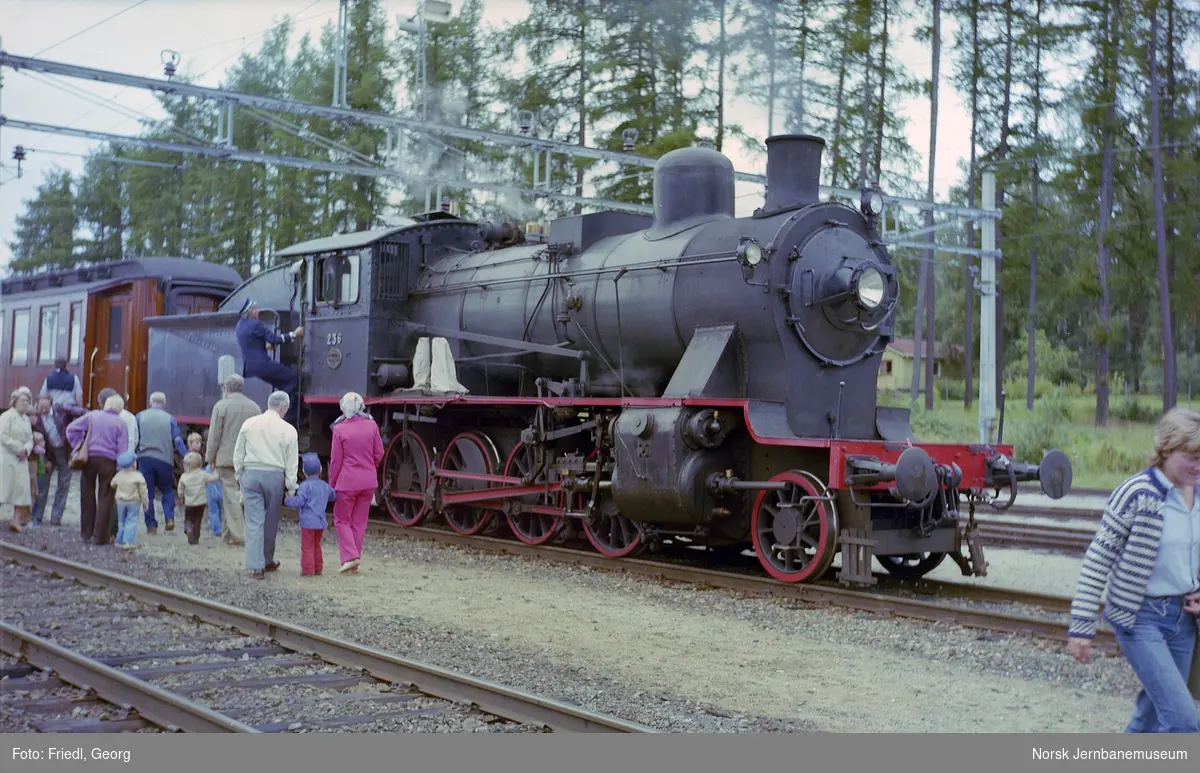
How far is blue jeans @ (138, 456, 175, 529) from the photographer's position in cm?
1184

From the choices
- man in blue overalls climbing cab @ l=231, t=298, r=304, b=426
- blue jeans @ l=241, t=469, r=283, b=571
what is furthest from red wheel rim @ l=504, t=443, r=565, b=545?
man in blue overalls climbing cab @ l=231, t=298, r=304, b=426

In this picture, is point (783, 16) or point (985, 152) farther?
point (985, 152)

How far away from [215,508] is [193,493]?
2.64 feet

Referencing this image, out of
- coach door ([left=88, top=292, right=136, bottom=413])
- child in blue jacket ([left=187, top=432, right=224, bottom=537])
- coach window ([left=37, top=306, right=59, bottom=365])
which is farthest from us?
coach window ([left=37, top=306, right=59, bottom=365])

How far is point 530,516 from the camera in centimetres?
1176

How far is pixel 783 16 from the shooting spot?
1244 centimetres

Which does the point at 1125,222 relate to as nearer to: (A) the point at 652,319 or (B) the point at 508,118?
(B) the point at 508,118

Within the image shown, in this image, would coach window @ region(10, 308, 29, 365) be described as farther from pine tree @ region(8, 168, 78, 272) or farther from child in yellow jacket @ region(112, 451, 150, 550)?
child in yellow jacket @ region(112, 451, 150, 550)

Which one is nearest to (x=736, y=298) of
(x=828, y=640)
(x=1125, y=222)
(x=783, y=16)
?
(x=828, y=640)

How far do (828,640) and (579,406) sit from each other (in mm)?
4043

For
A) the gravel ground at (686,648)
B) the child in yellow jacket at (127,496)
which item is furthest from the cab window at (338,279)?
the gravel ground at (686,648)

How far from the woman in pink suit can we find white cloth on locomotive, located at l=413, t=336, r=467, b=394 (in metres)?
2.13

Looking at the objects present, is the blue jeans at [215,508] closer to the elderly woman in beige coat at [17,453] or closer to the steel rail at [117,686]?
the elderly woman in beige coat at [17,453]

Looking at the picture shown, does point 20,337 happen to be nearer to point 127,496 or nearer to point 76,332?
point 76,332
